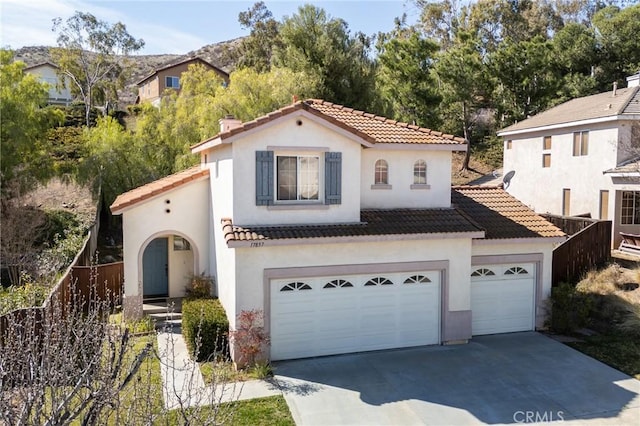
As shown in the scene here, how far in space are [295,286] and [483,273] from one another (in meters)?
5.98

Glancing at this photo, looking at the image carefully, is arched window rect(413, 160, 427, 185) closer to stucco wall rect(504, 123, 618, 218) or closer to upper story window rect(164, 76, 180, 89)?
stucco wall rect(504, 123, 618, 218)

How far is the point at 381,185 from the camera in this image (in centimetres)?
1522

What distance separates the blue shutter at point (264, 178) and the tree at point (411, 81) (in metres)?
27.6

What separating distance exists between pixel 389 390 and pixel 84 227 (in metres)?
20.9

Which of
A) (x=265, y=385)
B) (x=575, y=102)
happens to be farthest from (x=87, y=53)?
(x=265, y=385)

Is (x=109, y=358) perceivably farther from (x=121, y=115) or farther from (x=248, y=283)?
(x=121, y=115)

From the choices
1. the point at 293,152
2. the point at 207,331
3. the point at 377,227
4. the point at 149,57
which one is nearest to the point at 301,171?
the point at 293,152

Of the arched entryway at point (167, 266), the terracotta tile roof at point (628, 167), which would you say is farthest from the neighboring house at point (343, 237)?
the terracotta tile roof at point (628, 167)

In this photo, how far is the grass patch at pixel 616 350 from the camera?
1273 centimetres

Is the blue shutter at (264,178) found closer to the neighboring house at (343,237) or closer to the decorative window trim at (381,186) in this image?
the neighboring house at (343,237)

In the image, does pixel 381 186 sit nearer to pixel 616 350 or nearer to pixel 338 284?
pixel 338 284

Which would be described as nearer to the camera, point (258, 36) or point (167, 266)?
point (167, 266)

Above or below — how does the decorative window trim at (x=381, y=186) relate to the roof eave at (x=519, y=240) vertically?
above

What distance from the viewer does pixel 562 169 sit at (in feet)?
89.6
